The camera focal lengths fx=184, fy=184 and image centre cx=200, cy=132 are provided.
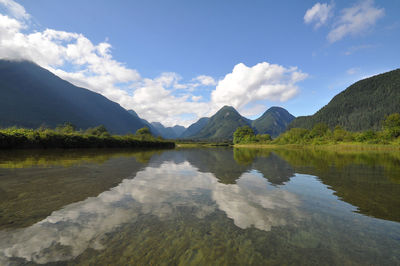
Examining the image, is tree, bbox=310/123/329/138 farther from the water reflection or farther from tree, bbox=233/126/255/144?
the water reflection

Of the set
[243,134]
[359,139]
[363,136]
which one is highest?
[243,134]

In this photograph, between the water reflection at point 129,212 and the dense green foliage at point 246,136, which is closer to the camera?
the water reflection at point 129,212

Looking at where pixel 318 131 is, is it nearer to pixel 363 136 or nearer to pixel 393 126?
pixel 393 126

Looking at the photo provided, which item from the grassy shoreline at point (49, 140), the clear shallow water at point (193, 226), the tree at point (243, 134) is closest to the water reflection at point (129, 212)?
the clear shallow water at point (193, 226)

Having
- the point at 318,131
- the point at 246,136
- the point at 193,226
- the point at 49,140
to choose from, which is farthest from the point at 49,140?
the point at 318,131

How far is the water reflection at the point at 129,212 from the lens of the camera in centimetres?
454

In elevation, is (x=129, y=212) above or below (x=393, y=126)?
below

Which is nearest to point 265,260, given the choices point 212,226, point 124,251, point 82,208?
point 212,226

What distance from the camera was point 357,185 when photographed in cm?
1232

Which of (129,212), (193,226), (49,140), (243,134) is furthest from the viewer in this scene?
(243,134)

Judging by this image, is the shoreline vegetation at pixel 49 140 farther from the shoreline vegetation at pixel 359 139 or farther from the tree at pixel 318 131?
the tree at pixel 318 131

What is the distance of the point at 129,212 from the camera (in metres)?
6.98

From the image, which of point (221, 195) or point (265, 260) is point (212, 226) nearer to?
point (265, 260)

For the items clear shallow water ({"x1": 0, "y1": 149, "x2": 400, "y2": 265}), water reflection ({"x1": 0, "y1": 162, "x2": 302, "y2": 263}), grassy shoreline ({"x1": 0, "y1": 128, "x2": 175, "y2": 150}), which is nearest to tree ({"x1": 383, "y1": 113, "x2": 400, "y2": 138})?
clear shallow water ({"x1": 0, "y1": 149, "x2": 400, "y2": 265})
